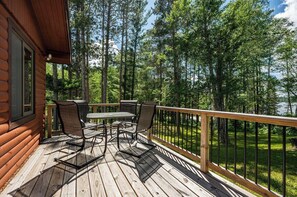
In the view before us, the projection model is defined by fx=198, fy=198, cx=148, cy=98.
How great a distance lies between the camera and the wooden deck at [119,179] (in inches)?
91.9

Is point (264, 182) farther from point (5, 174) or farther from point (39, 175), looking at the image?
point (5, 174)

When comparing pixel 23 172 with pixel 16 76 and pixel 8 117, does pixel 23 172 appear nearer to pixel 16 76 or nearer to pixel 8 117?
pixel 8 117

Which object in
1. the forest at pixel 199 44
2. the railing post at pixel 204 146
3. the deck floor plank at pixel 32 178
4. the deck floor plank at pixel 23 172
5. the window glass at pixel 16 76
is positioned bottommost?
the deck floor plank at pixel 23 172

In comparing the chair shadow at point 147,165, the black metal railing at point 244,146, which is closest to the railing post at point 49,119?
the black metal railing at point 244,146

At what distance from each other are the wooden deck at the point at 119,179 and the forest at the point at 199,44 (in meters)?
8.32

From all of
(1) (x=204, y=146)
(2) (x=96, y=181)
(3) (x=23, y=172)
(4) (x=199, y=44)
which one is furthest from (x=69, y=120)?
(4) (x=199, y=44)

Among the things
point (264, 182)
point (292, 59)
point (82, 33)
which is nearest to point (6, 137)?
point (264, 182)

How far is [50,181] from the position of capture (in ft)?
8.57

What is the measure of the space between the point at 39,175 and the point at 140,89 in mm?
18090

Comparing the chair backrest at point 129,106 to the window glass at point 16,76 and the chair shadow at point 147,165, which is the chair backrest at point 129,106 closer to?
the chair shadow at point 147,165

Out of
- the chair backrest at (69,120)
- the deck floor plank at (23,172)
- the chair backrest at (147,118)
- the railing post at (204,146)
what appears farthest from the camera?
the chair backrest at (147,118)

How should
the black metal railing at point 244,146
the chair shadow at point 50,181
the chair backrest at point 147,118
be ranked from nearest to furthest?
the black metal railing at point 244,146 < the chair shadow at point 50,181 < the chair backrest at point 147,118

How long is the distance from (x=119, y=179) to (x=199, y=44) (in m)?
9.99

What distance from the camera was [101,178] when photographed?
8.91 feet
